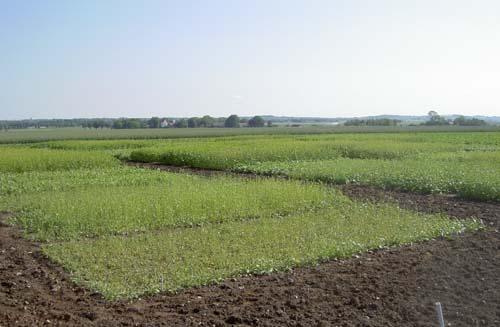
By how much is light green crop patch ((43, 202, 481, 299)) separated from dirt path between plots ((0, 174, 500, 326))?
0.32 m

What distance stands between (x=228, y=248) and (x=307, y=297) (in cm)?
281

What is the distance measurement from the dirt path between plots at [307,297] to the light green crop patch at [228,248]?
32 centimetres

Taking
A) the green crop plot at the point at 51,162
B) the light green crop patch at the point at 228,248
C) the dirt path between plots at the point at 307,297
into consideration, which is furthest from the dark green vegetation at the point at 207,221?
the green crop plot at the point at 51,162

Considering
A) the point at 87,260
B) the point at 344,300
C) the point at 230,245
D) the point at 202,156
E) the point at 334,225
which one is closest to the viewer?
the point at 344,300

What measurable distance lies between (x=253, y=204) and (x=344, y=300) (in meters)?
7.27

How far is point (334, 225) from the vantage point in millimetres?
11578

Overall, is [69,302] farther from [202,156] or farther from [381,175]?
[202,156]

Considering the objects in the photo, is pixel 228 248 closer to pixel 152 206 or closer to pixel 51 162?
pixel 152 206

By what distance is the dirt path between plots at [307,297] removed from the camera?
6.26m

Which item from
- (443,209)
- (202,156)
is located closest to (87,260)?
(443,209)

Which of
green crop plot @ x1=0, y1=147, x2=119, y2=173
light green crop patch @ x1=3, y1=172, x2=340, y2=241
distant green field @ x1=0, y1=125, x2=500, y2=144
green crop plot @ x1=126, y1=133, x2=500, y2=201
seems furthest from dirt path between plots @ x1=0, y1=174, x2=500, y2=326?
distant green field @ x1=0, y1=125, x2=500, y2=144

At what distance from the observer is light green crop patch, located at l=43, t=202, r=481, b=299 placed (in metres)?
7.88

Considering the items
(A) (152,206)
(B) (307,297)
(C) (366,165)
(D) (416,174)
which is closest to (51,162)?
(A) (152,206)

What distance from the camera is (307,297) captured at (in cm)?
698
